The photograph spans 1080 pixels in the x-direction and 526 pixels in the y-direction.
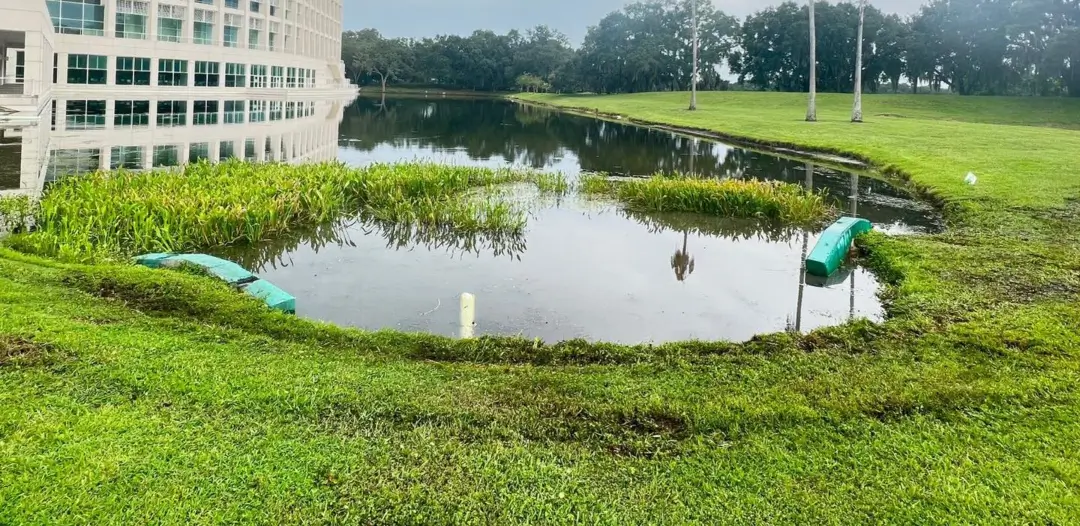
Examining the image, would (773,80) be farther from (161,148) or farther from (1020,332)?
(1020,332)

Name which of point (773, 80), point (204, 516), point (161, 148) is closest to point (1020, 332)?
point (204, 516)

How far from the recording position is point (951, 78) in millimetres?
73125

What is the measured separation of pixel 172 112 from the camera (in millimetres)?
37312

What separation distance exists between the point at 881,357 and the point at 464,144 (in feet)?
82.4

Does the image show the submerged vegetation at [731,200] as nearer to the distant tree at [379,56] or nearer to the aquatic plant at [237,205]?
the aquatic plant at [237,205]

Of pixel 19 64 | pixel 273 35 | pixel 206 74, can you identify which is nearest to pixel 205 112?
pixel 19 64

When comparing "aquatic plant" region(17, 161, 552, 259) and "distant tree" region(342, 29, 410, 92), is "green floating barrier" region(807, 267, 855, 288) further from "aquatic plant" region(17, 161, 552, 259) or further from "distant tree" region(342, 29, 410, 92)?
"distant tree" region(342, 29, 410, 92)

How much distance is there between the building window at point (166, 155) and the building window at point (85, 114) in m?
6.46

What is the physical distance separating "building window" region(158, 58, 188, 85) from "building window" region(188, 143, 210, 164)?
24.2 meters

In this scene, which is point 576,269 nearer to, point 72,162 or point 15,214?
point 15,214

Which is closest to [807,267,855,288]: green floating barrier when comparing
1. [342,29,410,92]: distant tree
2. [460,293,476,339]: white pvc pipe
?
[460,293,476,339]: white pvc pipe

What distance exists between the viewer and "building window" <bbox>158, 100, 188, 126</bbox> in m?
31.9

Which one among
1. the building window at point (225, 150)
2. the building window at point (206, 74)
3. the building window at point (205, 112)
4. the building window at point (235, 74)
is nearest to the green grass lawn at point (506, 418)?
the building window at point (225, 150)

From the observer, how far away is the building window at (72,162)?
15.7m
